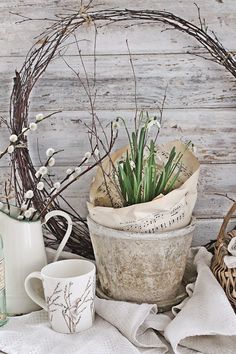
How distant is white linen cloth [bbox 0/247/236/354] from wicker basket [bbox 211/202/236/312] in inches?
0.7

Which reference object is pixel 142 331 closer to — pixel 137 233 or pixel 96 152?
pixel 137 233

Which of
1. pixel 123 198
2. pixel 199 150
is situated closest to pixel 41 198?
pixel 123 198

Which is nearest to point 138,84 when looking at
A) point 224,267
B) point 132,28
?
point 132,28

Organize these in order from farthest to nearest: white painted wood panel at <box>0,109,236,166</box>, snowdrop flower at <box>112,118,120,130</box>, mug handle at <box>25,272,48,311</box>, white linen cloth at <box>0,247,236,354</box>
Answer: white painted wood panel at <box>0,109,236,166</box> → snowdrop flower at <box>112,118,120,130</box> → mug handle at <box>25,272,48,311</box> → white linen cloth at <box>0,247,236,354</box>

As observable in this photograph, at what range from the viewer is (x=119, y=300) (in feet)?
3.92

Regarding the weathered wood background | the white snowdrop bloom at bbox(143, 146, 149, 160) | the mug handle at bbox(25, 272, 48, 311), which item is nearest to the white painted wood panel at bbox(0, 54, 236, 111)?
the weathered wood background

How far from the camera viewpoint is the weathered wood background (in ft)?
4.38

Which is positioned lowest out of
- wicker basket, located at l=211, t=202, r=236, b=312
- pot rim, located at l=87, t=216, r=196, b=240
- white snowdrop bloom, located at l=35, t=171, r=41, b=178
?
wicker basket, located at l=211, t=202, r=236, b=312

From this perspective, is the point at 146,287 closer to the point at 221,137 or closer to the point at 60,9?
the point at 221,137

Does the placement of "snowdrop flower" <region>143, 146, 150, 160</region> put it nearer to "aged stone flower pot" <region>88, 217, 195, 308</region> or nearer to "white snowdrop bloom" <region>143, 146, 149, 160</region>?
"white snowdrop bloom" <region>143, 146, 149, 160</region>

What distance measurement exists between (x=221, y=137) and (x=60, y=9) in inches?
16.8

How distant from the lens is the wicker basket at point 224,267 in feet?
3.74

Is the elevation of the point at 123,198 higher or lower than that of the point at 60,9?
lower

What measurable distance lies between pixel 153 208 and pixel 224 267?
0.17 meters
